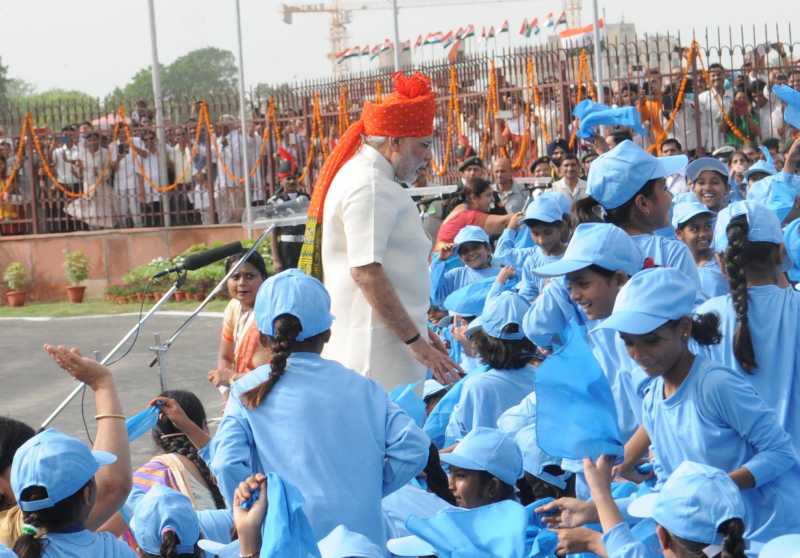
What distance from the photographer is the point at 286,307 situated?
413 centimetres

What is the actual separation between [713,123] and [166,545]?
544 inches

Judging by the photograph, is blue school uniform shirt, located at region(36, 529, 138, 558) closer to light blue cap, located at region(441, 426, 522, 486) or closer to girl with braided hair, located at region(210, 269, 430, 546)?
girl with braided hair, located at region(210, 269, 430, 546)

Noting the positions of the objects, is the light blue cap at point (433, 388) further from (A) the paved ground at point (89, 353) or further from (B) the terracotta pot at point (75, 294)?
(B) the terracotta pot at point (75, 294)

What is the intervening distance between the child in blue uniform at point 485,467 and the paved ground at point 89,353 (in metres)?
5.13

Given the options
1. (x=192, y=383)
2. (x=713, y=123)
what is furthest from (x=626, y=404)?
(x=713, y=123)

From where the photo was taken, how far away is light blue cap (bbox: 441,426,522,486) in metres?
4.41

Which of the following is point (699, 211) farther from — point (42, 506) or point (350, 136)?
point (42, 506)

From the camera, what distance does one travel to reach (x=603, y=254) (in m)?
4.46

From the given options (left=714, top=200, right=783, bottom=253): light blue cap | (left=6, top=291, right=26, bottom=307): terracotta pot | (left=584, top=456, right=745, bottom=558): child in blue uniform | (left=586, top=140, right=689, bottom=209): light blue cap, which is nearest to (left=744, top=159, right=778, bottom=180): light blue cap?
(left=586, top=140, right=689, bottom=209): light blue cap

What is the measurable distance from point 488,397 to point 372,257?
2.45 ft

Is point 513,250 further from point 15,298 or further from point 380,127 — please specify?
point 15,298

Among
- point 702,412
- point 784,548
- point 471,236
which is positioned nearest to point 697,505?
point 784,548

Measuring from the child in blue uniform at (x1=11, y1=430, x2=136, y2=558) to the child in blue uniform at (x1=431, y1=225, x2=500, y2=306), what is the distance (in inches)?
228

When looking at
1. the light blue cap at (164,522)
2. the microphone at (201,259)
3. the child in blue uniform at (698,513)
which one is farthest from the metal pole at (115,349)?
the child in blue uniform at (698,513)
